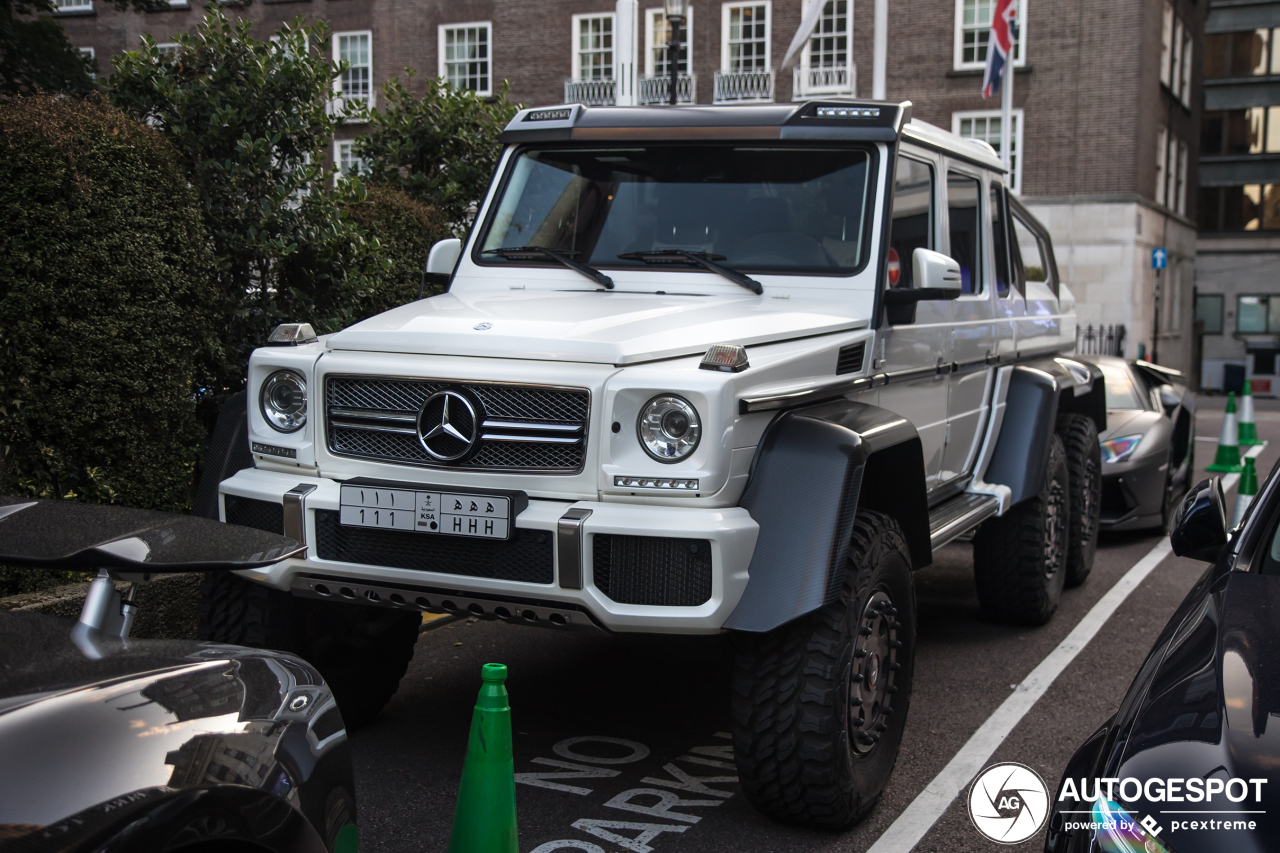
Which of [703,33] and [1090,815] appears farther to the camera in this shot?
[703,33]

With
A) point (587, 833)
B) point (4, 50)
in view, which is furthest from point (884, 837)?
point (4, 50)

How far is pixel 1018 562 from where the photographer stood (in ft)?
21.4

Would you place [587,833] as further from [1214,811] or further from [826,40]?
[826,40]

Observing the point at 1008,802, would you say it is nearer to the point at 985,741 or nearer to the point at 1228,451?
the point at 985,741

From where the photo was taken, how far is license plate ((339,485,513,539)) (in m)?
3.76

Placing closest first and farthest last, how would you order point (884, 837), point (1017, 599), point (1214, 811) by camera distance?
point (1214, 811), point (884, 837), point (1017, 599)

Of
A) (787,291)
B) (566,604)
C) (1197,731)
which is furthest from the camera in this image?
(787,291)

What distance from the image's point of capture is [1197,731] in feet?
7.66

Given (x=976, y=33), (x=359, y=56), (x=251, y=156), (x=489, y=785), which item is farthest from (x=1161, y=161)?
(x=489, y=785)

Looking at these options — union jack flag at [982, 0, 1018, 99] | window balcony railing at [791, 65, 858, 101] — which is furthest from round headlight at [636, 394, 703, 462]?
window balcony railing at [791, 65, 858, 101]

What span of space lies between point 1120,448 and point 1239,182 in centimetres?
4382

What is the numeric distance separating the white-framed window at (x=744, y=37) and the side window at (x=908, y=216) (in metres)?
29.6

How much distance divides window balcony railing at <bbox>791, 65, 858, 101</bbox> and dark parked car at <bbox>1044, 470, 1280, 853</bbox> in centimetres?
3114

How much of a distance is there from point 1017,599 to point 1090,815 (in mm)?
4330
